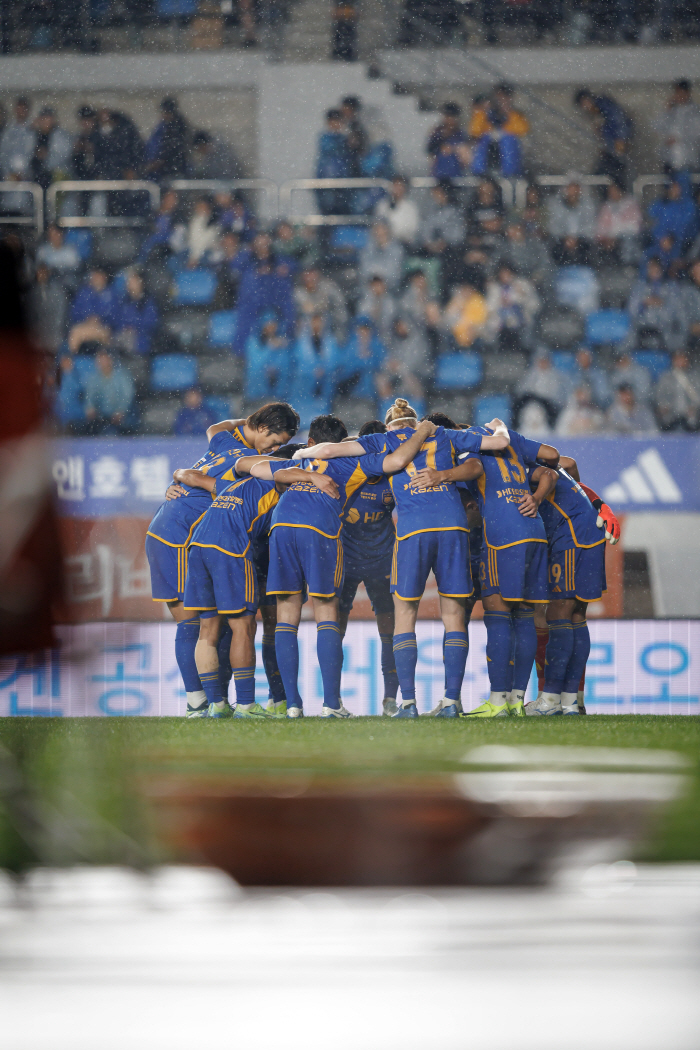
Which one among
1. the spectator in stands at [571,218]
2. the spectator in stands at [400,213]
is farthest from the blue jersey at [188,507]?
the spectator in stands at [571,218]

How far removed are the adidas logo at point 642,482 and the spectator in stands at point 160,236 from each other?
15.9 feet

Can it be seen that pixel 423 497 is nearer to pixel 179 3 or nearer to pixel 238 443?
pixel 238 443

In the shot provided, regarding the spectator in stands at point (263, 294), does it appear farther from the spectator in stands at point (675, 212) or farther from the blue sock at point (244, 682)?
the blue sock at point (244, 682)

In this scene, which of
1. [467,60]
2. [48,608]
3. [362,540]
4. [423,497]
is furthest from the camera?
[467,60]

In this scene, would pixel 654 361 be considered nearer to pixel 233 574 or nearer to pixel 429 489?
pixel 429 489

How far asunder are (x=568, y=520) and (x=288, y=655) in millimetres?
1464

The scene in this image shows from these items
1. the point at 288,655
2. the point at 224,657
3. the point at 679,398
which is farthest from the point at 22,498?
the point at 679,398

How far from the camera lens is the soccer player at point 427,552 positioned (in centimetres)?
485

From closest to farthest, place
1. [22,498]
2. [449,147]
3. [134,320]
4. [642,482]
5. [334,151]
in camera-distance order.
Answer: [22,498] < [642,482] < [134,320] < [449,147] < [334,151]

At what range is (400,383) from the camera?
31.8 ft

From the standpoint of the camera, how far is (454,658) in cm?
486

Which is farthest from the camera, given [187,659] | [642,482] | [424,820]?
[642,482]

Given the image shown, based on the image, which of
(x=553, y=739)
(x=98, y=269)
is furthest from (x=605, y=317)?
(x=553, y=739)

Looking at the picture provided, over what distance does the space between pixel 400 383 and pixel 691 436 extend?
255 cm
